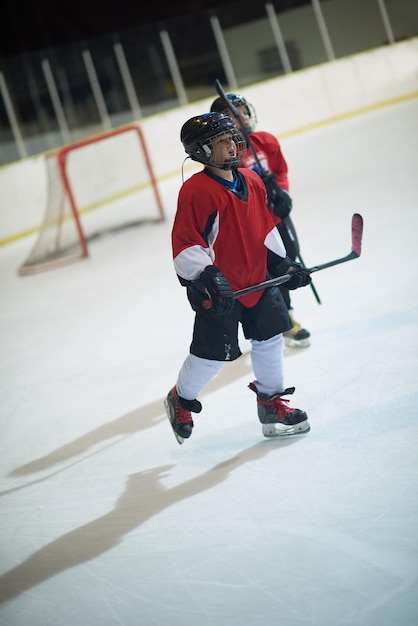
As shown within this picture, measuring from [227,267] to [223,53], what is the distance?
11.6 m

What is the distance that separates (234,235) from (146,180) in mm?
8578

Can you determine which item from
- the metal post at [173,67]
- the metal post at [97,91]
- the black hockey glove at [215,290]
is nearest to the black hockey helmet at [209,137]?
the black hockey glove at [215,290]

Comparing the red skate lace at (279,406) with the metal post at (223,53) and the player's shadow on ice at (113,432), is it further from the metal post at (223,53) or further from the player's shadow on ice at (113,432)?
the metal post at (223,53)

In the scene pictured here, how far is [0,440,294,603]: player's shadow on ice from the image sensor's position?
214cm

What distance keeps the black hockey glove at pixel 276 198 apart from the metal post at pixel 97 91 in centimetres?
949

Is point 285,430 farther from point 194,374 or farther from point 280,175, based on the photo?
point 280,175

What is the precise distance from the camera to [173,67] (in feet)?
41.7

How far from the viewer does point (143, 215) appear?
29.1 feet

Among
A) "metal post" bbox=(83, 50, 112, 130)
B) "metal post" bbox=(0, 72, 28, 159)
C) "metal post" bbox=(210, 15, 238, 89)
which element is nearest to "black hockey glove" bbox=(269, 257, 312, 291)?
"metal post" bbox=(0, 72, 28, 159)

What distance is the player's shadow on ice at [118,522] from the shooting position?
2.14 m

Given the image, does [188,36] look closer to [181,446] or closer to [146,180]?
[146,180]

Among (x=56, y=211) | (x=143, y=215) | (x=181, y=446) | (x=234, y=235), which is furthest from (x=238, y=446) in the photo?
(x=143, y=215)

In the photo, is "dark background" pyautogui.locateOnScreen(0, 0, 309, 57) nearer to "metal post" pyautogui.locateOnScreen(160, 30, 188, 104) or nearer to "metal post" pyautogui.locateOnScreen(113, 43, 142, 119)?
"metal post" pyautogui.locateOnScreen(160, 30, 188, 104)

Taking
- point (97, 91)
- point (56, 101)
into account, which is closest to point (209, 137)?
point (56, 101)
